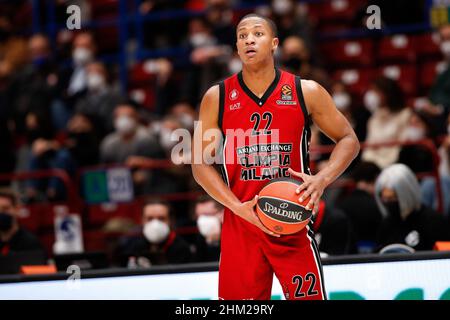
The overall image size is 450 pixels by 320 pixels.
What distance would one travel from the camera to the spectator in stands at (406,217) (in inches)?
301

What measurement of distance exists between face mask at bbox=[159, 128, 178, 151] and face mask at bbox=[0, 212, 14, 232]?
117 inches

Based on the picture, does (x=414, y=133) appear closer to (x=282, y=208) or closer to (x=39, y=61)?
(x=282, y=208)

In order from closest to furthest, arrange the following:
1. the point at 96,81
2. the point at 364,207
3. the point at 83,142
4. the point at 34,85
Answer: the point at 364,207 → the point at 83,142 → the point at 96,81 → the point at 34,85

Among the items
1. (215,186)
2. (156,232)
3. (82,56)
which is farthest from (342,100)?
(215,186)

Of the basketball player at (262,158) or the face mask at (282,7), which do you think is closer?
the basketball player at (262,158)

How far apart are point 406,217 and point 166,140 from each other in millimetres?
4683

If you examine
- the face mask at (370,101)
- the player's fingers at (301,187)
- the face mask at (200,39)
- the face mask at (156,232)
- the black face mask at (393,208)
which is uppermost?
the face mask at (200,39)

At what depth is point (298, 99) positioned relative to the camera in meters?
5.41

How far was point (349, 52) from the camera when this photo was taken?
13.3 m

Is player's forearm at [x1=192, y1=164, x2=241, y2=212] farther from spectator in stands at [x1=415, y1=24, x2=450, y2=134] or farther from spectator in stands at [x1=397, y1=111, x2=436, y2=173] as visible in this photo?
spectator in stands at [x1=415, y1=24, x2=450, y2=134]

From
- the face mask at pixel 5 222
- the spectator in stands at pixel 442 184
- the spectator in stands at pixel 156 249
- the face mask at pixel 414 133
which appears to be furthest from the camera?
the face mask at pixel 414 133

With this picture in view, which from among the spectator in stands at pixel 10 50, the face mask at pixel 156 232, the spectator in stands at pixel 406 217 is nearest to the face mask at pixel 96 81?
the spectator in stands at pixel 10 50

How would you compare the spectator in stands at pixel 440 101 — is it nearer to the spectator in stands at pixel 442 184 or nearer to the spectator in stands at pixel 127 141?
the spectator in stands at pixel 442 184

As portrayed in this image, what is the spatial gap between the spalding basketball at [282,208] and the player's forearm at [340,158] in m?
0.20
